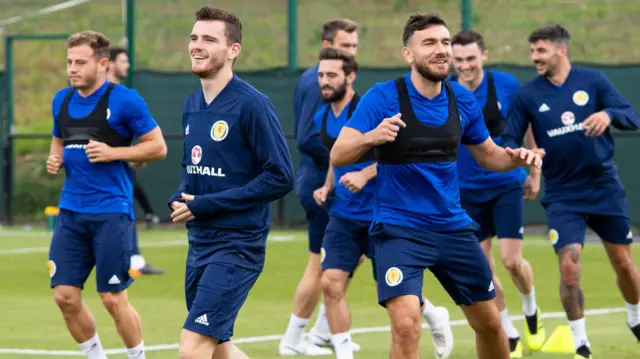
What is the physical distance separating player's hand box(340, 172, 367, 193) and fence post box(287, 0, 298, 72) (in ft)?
40.5

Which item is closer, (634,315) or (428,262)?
(428,262)

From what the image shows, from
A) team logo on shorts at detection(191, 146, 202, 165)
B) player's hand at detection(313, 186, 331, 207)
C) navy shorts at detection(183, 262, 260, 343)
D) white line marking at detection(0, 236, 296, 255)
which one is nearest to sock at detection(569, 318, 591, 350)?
player's hand at detection(313, 186, 331, 207)

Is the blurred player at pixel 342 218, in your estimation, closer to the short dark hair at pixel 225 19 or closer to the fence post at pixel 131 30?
the short dark hair at pixel 225 19

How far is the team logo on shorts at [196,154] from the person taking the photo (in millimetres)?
7297

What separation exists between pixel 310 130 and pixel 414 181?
2984 mm

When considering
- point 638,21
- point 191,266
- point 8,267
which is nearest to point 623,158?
point 638,21

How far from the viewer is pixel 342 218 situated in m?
9.91

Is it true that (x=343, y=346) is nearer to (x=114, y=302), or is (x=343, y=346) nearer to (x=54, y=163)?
(x=114, y=302)

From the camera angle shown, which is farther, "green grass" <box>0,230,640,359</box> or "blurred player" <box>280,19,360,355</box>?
"green grass" <box>0,230,640,359</box>

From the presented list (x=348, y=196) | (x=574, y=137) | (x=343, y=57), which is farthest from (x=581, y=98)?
(x=348, y=196)

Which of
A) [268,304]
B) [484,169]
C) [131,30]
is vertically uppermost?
[131,30]

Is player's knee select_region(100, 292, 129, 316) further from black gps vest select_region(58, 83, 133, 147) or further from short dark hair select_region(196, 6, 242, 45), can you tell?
short dark hair select_region(196, 6, 242, 45)

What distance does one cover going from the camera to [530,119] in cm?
1054

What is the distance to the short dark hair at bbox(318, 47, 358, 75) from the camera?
1012cm
